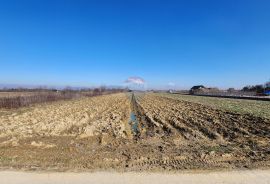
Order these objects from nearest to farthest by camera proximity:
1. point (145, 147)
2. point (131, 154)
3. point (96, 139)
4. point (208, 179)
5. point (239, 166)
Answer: point (208, 179) → point (239, 166) → point (131, 154) → point (145, 147) → point (96, 139)

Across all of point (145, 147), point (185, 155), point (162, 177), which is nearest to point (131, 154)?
point (145, 147)

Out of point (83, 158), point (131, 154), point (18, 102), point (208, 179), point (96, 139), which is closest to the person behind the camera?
point (208, 179)

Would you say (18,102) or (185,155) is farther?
(18,102)

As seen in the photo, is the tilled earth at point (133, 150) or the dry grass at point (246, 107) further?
the dry grass at point (246, 107)

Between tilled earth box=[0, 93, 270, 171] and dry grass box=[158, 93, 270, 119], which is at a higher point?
dry grass box=[158, 93, 270, 119]

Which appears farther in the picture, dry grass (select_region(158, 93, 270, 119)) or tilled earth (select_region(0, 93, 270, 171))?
dry grass (select_region(158, 93, 270, 119))

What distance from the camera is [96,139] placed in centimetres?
1072

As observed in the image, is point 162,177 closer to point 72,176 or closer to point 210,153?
point 72,176

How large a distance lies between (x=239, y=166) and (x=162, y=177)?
257 centimetres

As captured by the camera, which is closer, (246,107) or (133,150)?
(133,150)

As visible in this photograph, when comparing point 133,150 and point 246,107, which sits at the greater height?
point 246,107

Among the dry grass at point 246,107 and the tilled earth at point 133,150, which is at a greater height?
the dry grass at point 246,107

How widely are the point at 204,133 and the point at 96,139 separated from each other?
5824 millimetres

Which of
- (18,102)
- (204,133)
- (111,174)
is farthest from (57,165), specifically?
(18,102)
